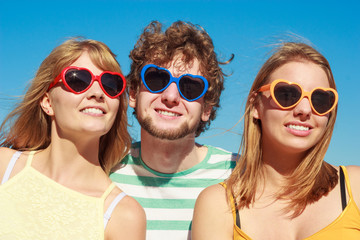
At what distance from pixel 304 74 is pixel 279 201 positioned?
1255 millimetres

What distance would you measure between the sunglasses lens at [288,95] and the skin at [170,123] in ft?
4.30

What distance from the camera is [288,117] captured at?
151 inches

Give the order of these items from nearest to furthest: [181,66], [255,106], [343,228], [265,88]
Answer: [343,228], [265,88], [255,106], [181,66]

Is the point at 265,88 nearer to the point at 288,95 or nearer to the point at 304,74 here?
the point at 288,95

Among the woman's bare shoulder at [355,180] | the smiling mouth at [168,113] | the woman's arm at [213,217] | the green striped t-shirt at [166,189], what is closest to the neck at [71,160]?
the green striped t-shirt at [166,189]

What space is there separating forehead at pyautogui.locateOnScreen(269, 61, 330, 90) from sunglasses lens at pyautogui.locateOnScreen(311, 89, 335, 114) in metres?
0.08

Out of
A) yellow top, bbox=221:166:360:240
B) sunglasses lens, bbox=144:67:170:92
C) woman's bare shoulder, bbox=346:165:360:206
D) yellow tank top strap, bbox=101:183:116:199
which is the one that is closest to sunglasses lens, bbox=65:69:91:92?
sunglasses lens, bbox=144:67:170:92

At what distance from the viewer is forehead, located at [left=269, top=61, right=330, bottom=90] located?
390 cm

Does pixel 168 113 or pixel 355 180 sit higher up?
pixel 168 113

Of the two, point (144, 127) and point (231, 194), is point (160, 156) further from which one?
point (231, 194)

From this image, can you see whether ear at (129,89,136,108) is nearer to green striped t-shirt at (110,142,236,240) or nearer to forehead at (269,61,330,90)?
green striped t-shirt at (110,142,236,240)

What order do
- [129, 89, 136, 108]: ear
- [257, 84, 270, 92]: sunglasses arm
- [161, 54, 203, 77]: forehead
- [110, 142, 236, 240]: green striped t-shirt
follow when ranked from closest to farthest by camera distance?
[257, 84, 270, 92]: sunglasses arm
[110, 142, 236, 240]: green striped t-shirt
[161, 54, 203, 77]: forehead
[129, 89, 136, 108]: ear

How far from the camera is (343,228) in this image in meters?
3.58

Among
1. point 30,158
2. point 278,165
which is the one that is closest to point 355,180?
point 278,165
